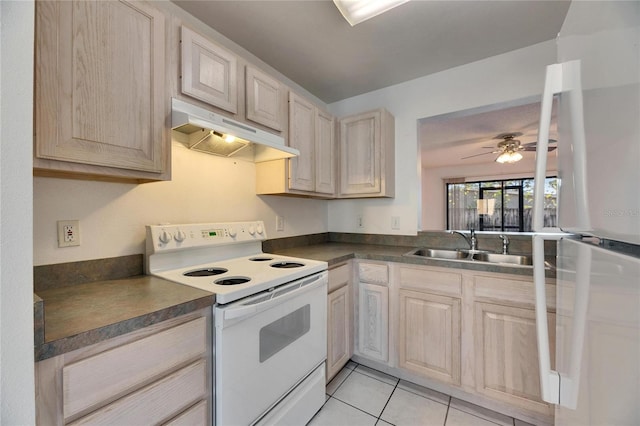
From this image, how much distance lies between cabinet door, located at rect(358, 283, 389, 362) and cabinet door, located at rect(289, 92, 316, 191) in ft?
3.04

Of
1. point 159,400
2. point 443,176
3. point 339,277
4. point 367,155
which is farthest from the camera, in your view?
point 443,176

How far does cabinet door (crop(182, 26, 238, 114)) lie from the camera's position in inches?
50.1

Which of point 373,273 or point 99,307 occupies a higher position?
point 99,307

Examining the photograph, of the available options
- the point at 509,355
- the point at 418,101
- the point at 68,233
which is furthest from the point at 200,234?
the point at 418,101

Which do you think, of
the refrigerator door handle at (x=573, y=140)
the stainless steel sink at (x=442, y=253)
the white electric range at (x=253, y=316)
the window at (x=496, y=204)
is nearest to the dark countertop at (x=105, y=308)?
the white electric range at (x=253, y=316)

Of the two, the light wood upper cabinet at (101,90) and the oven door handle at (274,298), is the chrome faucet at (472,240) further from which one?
the light wood upper cabinet at (101,90)

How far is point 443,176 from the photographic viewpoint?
6781 millimetres

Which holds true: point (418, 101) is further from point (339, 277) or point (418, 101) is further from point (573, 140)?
point (573, 140)

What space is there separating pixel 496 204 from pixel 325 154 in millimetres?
6089

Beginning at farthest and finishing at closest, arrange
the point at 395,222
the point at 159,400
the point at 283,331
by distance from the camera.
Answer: the point at 395,222
the point at 283,331
the point at 159,400

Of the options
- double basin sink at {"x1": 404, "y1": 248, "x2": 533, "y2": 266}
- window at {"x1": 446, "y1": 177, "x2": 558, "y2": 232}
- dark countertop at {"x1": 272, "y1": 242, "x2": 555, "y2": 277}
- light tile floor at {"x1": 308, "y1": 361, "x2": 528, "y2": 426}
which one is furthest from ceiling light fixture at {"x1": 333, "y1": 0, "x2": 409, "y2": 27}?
window at {"x1": 446, "y1": 177, "x2": 558, "y2": 232}

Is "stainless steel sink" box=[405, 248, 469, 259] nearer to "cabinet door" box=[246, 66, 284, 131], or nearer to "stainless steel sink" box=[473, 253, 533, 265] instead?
"stainless steel sink" box=[473, 253, 533, 265]

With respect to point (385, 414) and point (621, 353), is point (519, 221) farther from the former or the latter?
point (621, 353)

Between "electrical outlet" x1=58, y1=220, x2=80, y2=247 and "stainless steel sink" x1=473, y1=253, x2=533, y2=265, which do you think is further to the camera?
"stainless steel sink" x1=473, y1=253, x2=533, y2=265
